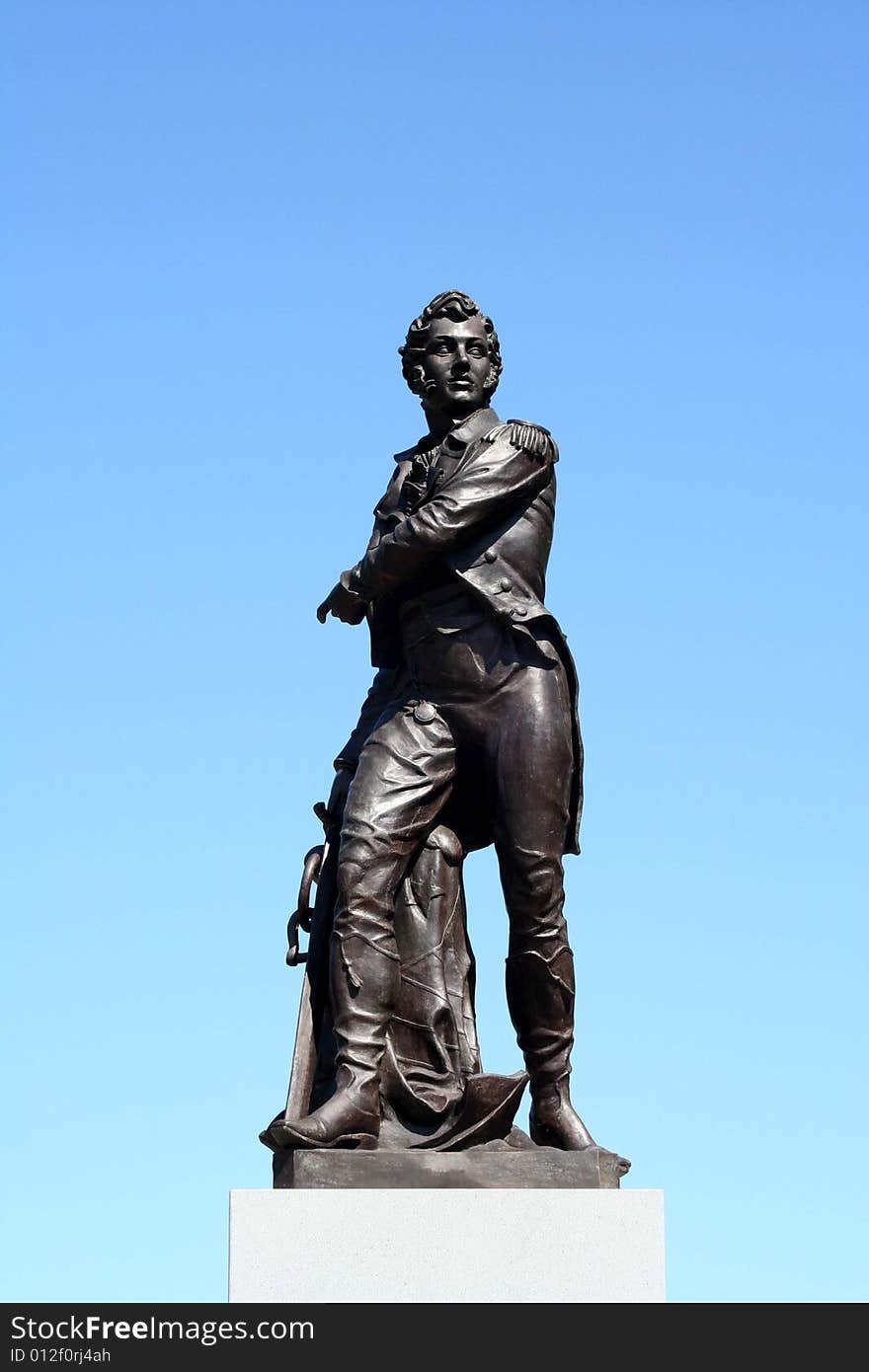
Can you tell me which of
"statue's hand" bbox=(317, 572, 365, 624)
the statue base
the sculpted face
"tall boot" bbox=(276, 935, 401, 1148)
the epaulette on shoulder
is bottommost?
the statue base

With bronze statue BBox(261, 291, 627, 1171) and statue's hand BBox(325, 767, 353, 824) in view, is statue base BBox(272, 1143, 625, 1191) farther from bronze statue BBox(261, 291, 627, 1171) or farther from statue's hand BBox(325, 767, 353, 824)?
statue's hand BBox(325, 767, 353, 824)

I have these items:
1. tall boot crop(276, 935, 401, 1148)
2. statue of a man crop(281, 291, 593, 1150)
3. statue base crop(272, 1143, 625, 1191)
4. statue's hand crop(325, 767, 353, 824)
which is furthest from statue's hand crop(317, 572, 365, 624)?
statue base crop(272, 1143, 625, 1191)

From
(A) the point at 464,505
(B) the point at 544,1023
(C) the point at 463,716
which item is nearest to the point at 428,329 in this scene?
(A) the point at 464,505

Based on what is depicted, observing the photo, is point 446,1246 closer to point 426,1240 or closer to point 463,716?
point 426,1240

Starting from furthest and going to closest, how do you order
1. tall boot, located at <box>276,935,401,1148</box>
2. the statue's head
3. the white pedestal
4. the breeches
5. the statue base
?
the statue's head, the breeches, tall boot, located at <box>276,935,401,1148</box>, the statue base, the white pedestal

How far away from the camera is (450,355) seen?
11.2 m

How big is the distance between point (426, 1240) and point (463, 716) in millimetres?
2462

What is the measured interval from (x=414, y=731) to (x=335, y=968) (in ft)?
3.87

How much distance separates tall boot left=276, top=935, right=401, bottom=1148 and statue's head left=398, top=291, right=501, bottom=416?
107 inches

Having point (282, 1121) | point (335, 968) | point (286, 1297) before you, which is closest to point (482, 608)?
point (335, 968)

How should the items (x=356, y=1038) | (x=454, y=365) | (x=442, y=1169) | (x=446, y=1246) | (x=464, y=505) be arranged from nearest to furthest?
(x=446, y=1246)
(x=442, y=1169)
(x=356, y=1038)
(x=464, y=505)
(x=454, y=365)

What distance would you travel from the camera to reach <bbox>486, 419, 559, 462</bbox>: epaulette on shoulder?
36.0ft
